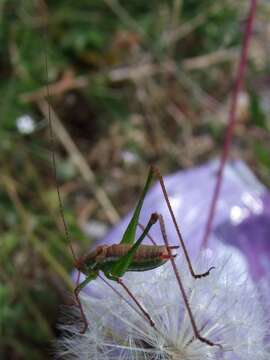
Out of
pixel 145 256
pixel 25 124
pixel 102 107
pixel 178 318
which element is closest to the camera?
pixel 145 256

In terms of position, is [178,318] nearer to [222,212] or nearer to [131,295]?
[131,295]

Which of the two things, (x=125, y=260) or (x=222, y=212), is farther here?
(x=222, y=212)

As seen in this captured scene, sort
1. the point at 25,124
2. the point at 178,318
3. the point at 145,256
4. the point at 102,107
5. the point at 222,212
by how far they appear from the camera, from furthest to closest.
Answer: the point at 102,107 < the point at 25,124 < the point at 222,212 < the point at 178,318 < the point at 145,256

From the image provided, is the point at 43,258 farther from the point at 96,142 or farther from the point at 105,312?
the point at 105,312

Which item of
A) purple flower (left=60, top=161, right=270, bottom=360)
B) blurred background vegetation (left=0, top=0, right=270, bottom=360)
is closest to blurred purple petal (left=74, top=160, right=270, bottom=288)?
blurred background vegetation (left=0, top=0, right=270, bottom=360)

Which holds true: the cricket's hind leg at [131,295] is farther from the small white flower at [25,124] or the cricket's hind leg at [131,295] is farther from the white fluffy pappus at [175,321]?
the small white flower at [25,124]

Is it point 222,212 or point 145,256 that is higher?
point 222,212

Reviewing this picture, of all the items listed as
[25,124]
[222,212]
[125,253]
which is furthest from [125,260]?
[25,124]

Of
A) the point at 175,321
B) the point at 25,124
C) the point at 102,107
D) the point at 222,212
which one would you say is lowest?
the point at 175,321
